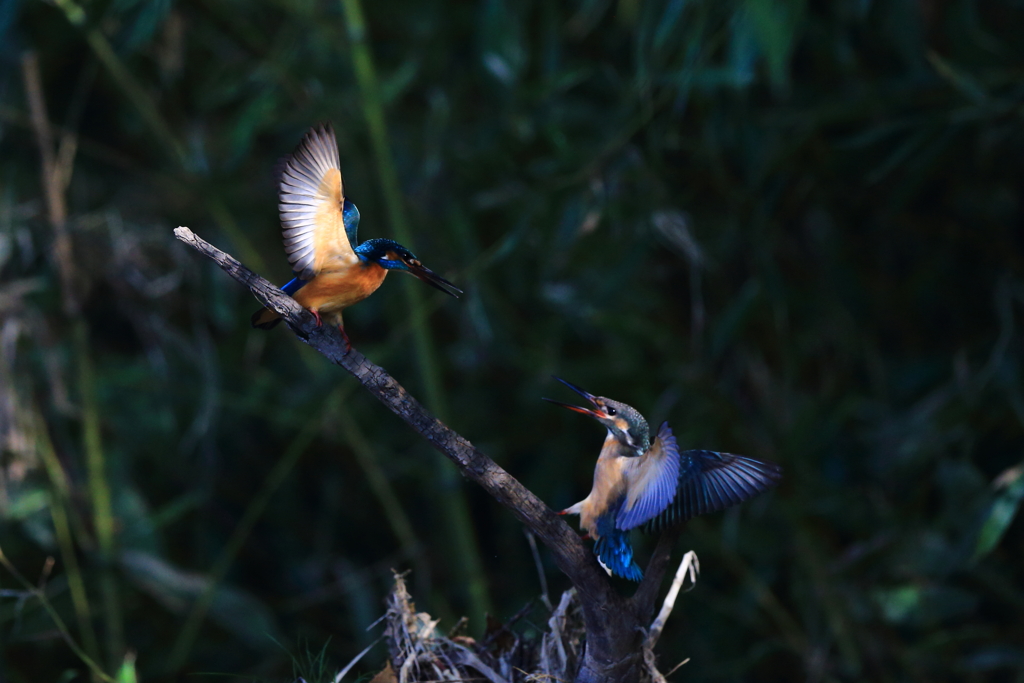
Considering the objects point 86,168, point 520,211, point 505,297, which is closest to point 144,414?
point 86,168

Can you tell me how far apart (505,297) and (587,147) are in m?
0.43

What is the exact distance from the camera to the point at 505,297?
7.46 ft

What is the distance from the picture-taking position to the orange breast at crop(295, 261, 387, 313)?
2.14 feet

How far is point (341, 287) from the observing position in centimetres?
66

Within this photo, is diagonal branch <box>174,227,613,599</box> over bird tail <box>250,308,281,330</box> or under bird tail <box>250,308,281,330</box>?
under

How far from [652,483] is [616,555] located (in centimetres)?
11

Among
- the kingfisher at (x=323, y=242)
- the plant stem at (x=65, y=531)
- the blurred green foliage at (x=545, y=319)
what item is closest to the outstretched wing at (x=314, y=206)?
the kingfisher at (x=323, y=242)

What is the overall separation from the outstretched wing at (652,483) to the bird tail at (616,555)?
0.05 metres

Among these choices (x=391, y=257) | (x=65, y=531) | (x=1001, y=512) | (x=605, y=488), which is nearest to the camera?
(x=391, y=257)

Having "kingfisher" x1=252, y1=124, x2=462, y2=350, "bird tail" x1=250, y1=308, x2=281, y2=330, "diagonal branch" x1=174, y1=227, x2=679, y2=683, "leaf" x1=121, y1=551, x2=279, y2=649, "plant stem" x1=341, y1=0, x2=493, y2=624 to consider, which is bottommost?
"diagonal branch" x1=174, y1=227, x2=679, y2=683

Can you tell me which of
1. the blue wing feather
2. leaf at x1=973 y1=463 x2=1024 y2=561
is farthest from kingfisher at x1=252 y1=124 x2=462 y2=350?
leaf at x1=973 y1=463 x2=1024 y2=561

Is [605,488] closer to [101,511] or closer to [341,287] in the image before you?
[341,287]

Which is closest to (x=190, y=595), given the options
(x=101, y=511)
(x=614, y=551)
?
(x=101, y=511)

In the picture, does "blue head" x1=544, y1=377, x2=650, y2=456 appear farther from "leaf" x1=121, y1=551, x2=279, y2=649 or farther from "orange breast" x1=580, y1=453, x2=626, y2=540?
"leaf" x1=121, y1=551, x2=279, y2=649
